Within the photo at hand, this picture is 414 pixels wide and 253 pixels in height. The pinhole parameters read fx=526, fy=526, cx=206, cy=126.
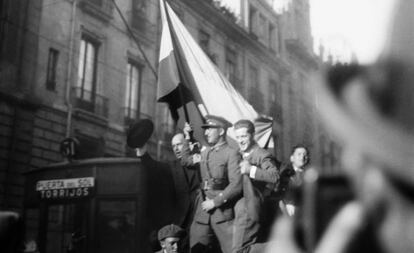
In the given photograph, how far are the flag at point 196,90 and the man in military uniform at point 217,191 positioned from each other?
720 millimetres

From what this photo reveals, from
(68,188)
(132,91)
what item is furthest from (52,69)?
(68,188)

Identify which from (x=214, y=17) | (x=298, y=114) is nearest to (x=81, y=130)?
(x=214, y=17)

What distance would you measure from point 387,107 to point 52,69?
13.5 metres

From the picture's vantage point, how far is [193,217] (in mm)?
4723

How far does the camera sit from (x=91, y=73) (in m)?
14.7

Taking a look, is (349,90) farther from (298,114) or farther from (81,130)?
(298,114)

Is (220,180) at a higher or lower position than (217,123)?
lower

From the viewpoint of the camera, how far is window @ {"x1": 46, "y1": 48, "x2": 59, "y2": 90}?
1309 centimetres

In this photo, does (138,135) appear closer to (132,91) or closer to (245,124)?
(245,124)

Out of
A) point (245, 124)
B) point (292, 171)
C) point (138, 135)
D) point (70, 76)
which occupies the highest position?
point (70, 76)

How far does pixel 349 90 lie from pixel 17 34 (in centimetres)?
1274

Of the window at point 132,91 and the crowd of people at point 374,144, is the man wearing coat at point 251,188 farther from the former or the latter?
the window at point 132,91

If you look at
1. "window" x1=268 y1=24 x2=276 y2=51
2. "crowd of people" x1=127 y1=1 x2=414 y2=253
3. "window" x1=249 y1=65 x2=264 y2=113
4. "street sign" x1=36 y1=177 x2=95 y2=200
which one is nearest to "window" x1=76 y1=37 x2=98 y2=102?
"street sign" x1=36 y1=177 x2=95 y2=200

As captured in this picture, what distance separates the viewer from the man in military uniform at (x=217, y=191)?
4316mm
